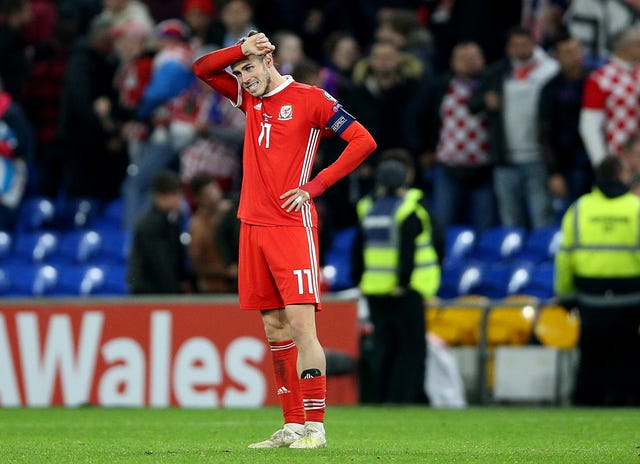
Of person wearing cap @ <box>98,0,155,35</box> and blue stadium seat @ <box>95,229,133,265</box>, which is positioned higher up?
person wearing cap @ <box>98,0,155,35</box>

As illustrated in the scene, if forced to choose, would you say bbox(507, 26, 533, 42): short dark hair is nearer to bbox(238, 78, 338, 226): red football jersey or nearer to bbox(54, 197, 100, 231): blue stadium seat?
bbox(54, 197, 100, 231): blue stadium seat

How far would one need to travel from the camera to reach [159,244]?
43.0ft

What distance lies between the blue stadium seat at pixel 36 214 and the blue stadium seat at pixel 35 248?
37cm

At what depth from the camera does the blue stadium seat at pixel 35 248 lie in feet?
55.0

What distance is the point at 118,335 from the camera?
1285 centimetres

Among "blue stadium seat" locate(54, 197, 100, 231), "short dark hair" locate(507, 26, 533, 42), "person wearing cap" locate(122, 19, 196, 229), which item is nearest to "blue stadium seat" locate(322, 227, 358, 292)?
"person wearing cap" locate(122, 19, 196, 229)

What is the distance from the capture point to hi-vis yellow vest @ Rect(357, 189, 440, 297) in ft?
39.1

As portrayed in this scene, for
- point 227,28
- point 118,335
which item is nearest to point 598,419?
point 118,335

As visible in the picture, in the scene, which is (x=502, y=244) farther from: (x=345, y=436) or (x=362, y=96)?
(x=345, y=436)

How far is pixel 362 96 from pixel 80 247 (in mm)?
3907

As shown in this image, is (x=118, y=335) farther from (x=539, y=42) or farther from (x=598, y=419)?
(x=539, y=42)

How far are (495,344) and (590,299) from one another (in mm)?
1498

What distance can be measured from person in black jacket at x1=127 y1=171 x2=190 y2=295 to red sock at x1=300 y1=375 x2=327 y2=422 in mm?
5639

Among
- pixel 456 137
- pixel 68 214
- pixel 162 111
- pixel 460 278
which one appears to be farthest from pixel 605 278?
pixel 68 214
